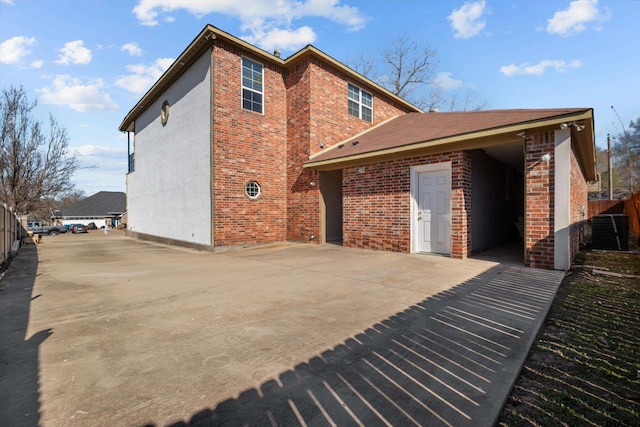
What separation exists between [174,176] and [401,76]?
21.7 metres

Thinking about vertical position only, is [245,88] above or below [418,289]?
above

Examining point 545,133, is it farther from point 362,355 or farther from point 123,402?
point 123,402

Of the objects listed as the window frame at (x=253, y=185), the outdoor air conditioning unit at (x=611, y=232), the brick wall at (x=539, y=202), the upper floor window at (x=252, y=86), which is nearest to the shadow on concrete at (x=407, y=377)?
the brick wall at (x=539, y=202)

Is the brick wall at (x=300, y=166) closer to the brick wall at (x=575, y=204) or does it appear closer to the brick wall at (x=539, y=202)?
the brick wall at (x=539, y=202)

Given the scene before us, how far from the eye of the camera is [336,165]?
10.0 metres

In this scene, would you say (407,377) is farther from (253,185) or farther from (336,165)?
(253,185)

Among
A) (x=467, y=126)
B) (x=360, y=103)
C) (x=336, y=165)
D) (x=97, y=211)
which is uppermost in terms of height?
(x=360, y=103)

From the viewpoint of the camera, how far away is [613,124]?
23.6 meters

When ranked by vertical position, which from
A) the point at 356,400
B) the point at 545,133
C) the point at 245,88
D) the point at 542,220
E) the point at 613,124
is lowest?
the point at 356,400

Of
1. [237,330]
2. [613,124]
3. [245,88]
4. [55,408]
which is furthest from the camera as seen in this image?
[613,124]

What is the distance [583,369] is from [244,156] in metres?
10.1

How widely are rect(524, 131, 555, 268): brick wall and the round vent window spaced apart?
8.19 metres

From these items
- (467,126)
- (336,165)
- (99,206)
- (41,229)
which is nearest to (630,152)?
(467,126)

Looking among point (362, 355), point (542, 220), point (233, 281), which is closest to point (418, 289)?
point (362, 355)
